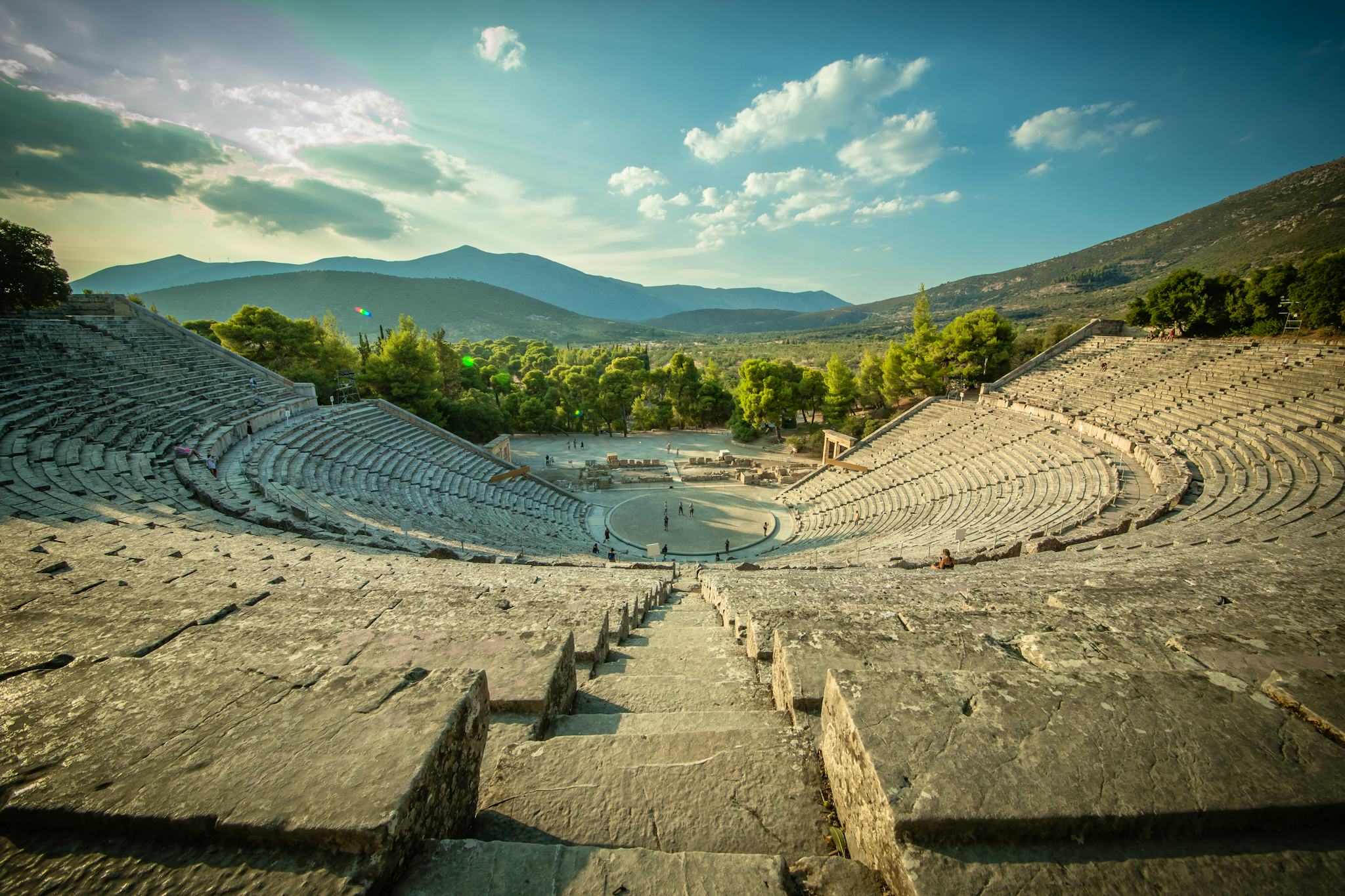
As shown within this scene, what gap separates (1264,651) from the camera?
302 cm

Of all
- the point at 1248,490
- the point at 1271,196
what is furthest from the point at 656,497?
the point at 1271,196

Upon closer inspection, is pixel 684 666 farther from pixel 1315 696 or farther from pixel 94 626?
pixel 94 626

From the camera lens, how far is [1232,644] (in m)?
3.13

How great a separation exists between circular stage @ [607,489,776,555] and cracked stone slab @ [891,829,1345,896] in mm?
18267

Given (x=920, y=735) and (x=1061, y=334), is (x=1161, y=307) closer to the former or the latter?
(x=1061, y=334)

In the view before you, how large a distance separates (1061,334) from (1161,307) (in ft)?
20.9

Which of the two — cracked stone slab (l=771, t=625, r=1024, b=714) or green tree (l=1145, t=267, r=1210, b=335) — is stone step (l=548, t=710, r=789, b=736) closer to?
cracked stone slab (l=771, t=625, r=1024, b=714)

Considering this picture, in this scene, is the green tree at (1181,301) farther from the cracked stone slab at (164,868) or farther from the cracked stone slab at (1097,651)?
the cracked stone slab at (164,868)

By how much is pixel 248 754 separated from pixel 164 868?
1.20ft

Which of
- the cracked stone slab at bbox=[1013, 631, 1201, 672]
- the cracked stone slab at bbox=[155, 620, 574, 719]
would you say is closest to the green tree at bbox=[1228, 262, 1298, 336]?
the cracked stone slab at bbox=[1013, 631, 1201, 672]

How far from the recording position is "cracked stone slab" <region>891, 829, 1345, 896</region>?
1495mm

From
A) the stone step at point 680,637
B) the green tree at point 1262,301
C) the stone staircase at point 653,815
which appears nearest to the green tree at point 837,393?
the green tree at point 1262,301

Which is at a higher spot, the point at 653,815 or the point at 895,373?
the point at 895,373

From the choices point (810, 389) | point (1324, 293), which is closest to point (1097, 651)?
point (810, 389)
